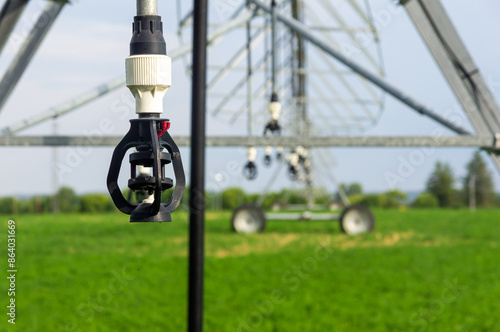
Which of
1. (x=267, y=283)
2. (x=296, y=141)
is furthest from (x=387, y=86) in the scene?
(x=267, y=283)

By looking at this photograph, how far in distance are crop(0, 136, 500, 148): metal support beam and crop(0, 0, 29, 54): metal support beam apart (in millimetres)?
671

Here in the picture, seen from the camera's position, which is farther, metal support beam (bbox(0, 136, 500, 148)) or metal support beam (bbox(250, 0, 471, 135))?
metal support beam (bbox(250, 0, 471, 135))

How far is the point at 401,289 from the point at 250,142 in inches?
275

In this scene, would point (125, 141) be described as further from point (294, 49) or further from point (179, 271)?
point (294, 49)

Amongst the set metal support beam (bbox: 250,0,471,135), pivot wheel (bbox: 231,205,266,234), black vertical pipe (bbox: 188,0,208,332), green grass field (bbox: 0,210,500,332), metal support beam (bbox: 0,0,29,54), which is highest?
metal support beam (bbox: 0,0,29,54)

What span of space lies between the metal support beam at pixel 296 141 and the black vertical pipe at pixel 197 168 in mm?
1270

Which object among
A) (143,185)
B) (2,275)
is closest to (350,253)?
(2,275)

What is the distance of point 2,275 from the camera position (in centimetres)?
1114

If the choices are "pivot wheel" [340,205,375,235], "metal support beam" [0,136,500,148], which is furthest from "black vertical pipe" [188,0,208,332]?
"pivot wheel" [340,205,375,235]

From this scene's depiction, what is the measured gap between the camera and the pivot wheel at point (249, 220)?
14.6m

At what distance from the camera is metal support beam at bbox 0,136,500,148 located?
3283 millimetres

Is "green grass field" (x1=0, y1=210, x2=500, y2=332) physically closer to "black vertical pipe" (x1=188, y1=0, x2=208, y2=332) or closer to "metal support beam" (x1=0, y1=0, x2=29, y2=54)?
"metal support beam" (x1=0, y1=0, x2=29, y2=54)

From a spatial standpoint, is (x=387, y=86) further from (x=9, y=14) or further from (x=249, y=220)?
(x=249, y=220)

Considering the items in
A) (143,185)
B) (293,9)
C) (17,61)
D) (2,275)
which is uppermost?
(293,9)
